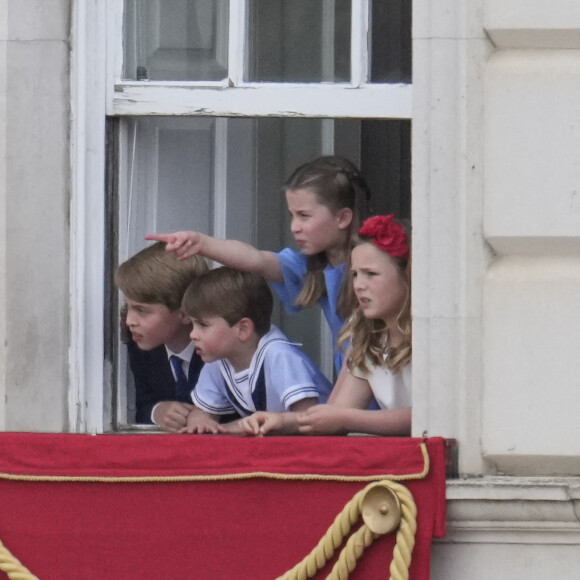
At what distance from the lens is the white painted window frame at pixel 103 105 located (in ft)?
18.7

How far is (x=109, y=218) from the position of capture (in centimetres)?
588

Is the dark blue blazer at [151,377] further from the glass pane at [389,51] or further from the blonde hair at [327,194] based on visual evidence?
the glass pane at [389,51]

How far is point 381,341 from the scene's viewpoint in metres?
5.71

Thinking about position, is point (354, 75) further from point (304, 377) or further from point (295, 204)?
Answer: point (304, 377)

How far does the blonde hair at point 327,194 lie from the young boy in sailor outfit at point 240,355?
140 mm

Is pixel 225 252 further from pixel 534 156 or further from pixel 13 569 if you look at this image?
pixel 13 569

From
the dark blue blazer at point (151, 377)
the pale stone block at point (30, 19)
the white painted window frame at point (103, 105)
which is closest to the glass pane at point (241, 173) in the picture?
the dark blue blazer at point (151, 377)

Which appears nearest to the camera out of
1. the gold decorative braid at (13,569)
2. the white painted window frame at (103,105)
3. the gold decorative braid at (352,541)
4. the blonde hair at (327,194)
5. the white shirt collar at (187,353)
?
the gold decorative braid at (352,541)

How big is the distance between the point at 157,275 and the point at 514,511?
1305mm

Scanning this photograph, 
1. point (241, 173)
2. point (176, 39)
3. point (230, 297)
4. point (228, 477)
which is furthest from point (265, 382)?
point (176, 39)

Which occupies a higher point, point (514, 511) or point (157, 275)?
point (157, 275)

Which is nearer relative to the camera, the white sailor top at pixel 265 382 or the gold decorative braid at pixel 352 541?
the gold decorative braid at pixel 352 541

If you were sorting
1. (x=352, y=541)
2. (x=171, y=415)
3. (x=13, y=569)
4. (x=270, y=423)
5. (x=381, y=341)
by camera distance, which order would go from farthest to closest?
(x=171, y=415), (x=381, y=341), (x=270, y=423), (x=13, y=569), (x=352, y=541)

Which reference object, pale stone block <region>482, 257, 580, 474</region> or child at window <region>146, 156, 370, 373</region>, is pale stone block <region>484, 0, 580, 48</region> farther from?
child at window <region>146, 156, 370, 373</region>
